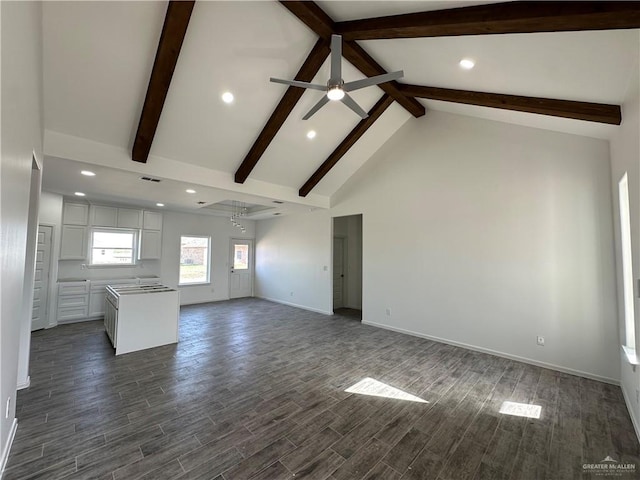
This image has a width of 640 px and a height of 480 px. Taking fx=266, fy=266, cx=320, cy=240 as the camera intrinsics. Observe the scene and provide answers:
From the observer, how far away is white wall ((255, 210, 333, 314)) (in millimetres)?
6836

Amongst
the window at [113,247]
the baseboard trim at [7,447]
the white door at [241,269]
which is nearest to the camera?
the baseboard trim at [7,447]

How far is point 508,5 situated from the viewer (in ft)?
7.13

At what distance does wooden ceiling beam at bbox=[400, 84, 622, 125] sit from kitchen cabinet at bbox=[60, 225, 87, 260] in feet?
23.9

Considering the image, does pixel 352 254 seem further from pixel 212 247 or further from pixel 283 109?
pixel 283 109

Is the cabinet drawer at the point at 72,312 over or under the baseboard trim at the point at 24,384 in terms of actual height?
over

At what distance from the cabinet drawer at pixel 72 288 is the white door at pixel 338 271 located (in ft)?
19.2

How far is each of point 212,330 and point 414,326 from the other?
12.8ft

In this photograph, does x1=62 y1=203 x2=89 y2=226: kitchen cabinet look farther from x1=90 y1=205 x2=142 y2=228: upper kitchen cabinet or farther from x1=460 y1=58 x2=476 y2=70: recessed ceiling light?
x1=460 y1=58 x2=476 y2=70: recessed ceiling light

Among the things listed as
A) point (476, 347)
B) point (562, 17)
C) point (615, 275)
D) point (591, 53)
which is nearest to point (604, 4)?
point (562, 17)

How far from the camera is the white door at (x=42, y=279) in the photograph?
4.96 metres

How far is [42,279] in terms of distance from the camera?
509 cm

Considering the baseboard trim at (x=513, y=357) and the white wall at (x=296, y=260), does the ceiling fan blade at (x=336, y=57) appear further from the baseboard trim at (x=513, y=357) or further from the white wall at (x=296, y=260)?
the baseboard trim at (x=513, y=357)

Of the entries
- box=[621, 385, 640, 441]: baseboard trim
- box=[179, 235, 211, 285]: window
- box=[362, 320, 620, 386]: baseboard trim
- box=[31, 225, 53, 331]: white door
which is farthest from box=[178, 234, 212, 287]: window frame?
box=[621, 385, 640, 441]: baseboard trim

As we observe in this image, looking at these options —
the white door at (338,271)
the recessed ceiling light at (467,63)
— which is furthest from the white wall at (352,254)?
the recessed ceiling light at (467,63)
